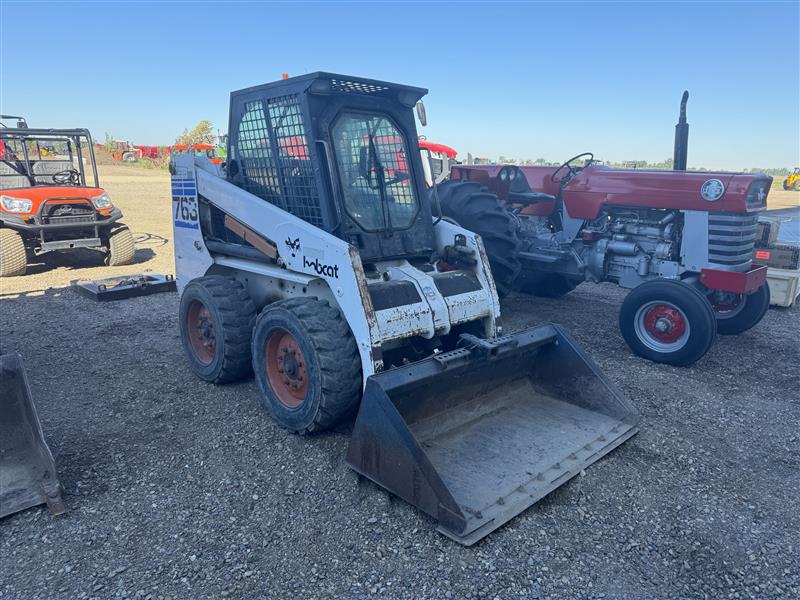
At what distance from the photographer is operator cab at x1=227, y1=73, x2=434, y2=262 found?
3980mm

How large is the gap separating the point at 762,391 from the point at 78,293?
8154mm

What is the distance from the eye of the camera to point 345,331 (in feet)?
11.9

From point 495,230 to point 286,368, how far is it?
3.13 m

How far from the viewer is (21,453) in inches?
132

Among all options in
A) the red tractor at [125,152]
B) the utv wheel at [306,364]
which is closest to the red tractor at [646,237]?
the utv wheel at [306,364]

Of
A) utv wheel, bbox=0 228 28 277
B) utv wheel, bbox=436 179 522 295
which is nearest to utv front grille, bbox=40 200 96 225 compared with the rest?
utv wheel, bbox=0 228 28 277

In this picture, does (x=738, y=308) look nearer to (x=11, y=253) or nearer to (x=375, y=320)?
(x=375, y=320)

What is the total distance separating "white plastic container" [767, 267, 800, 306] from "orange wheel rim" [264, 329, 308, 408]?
6.48m

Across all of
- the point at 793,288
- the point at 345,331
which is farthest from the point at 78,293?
the point at 793,288

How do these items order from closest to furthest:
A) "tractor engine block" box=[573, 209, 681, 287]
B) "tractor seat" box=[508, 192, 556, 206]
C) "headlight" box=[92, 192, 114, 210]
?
"tractor engine block" box=[573, 209, 681, 287] → "tractor seat" box=[508, 192, 556, 206] → "headlight" box=[92, 192, 114, 210]

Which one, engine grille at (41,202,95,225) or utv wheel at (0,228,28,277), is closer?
utv wheel at (0,228,28,277)

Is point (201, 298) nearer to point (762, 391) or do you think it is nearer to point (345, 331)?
point (345, 331)

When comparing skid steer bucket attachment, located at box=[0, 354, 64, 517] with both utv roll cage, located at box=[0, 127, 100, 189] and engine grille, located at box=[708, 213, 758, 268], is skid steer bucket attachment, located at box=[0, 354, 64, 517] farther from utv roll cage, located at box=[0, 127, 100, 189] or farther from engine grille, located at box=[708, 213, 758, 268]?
utv roll cage, located at box=[0, 127, 100, 189]

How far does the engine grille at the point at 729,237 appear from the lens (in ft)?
17.8
